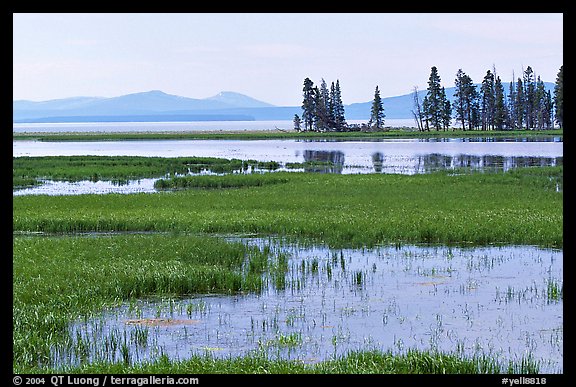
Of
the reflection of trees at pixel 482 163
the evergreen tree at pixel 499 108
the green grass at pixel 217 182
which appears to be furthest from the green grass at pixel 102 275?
the evergreen tree at pixel 499 108

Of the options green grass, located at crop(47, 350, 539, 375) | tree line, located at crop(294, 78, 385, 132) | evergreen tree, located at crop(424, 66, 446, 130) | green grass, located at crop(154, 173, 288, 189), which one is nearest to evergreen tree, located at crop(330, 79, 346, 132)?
tree line, located at crop(294, 78, 385, 132)

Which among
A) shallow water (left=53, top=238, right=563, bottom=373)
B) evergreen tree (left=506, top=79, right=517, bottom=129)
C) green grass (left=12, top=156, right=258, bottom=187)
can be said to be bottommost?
shallow water (left=53, top=238, right=563, bottom=373)

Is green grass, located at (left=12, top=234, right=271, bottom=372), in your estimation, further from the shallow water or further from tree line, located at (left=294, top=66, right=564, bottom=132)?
tree line, located at (left=294, top=66, right=564, bottom=132)

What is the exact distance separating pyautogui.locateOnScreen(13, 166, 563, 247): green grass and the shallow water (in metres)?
3.67

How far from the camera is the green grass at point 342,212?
27.0 meters

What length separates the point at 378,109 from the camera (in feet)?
531

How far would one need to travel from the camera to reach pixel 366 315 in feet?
56.1

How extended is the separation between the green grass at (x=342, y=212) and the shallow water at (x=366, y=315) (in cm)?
→ 367

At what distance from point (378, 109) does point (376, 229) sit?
5381 inches

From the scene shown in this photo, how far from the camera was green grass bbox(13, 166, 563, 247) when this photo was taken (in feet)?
88.6

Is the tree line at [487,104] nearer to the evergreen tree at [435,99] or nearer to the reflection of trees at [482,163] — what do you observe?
the evergreen tree at [435,99]

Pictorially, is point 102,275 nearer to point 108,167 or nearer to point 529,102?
point 108,167
